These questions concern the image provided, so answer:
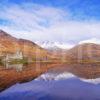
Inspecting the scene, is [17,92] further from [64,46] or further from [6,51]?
[6,51]

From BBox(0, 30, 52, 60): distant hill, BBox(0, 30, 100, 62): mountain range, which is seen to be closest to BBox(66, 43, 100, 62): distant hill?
BBox(0, 30, 100, 62): mountain range

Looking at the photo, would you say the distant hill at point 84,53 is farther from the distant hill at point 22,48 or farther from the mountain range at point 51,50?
the distant hill at point 22,48

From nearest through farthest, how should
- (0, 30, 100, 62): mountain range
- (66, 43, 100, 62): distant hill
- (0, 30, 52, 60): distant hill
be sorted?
(0, 30, 100, 62): mountain range
(0, 30, 52, 60): distant hill
(66, 43, 100, 62): distant hill

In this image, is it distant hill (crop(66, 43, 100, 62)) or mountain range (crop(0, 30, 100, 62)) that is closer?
mountain range (crop(0, 30, 100, 62))

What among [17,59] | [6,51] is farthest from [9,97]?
[6,51]

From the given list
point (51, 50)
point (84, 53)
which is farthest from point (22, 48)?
point (84, 53)

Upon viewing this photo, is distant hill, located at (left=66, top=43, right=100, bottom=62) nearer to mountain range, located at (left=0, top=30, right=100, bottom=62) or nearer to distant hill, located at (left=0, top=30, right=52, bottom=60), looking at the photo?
mountain range, located at (left=0, top=30, right=100, bottom=62)

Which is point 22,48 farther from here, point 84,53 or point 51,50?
point 84,53

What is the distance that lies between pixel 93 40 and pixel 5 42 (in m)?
11.6

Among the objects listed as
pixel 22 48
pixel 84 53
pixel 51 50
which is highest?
pixel 22 48

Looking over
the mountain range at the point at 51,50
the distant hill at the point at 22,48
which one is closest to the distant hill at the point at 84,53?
the mountain range at the point at 51,50

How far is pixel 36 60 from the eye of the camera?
100 ft

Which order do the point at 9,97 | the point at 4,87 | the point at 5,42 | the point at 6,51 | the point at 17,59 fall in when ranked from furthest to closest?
the point at 5,42 → the point at 6,51 → the point at 17,59 → the point at 4,87 → the point at 9,97

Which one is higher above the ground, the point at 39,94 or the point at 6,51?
the point at 6,51
